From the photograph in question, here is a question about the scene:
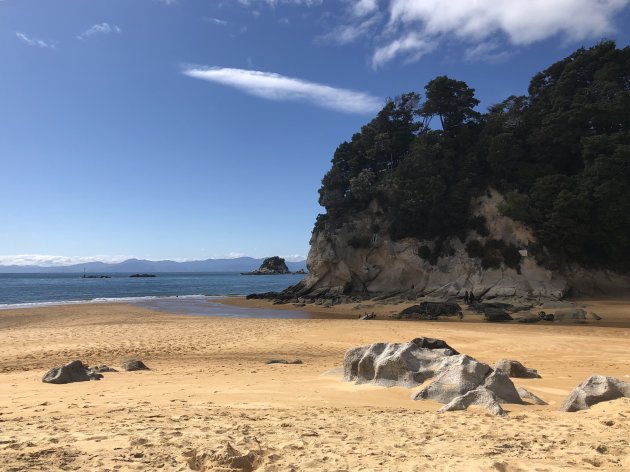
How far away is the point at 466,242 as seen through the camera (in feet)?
131

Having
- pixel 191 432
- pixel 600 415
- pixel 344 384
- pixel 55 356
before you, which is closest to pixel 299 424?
pixel 191 432

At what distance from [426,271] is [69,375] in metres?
35.4

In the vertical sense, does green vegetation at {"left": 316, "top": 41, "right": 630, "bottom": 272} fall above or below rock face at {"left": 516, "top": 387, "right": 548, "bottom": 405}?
above

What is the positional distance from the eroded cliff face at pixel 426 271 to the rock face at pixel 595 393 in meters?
29.7

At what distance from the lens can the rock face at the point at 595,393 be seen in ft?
21.8

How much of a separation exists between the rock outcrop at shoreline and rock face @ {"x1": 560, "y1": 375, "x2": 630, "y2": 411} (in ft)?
2.78

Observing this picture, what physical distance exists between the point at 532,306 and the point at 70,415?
100 feet

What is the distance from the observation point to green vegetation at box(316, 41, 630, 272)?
33.3 meters

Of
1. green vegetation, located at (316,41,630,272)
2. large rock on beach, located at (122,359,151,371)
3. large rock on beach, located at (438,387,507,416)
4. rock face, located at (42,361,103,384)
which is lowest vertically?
large rock on beach, located at (122,359,151,371)

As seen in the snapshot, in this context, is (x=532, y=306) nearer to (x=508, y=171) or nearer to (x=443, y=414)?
(x=508, y=171)

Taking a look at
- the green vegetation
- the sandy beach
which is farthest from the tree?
the sandy beach

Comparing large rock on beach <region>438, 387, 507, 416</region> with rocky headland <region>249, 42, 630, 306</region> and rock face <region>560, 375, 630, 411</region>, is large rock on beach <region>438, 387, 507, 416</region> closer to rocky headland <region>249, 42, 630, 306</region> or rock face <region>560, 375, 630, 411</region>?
rock face <region>560, 375, 630, 411</region>

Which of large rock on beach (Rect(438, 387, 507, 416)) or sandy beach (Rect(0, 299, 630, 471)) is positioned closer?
sandy beach (Rect(0, 299, 630, 471))

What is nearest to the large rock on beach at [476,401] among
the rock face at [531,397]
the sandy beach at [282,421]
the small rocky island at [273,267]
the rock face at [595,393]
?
the sandy beach at [282,421]
